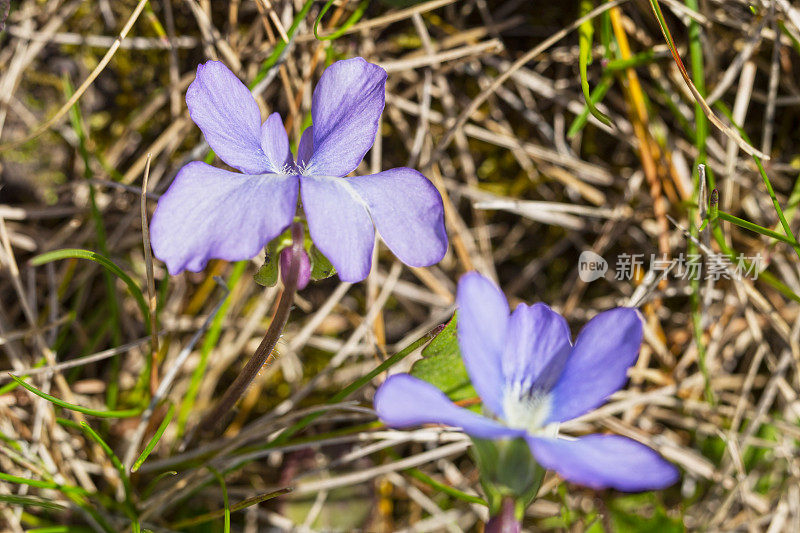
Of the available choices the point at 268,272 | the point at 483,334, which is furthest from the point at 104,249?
the point at 483,334

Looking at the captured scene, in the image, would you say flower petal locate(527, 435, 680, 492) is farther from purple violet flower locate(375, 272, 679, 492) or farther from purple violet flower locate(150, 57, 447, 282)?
→ purple violet flower locate(150, 57, 447, 282)

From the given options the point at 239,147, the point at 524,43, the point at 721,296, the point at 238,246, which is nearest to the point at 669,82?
the point at 524,43

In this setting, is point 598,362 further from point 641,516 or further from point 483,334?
point 641,516
